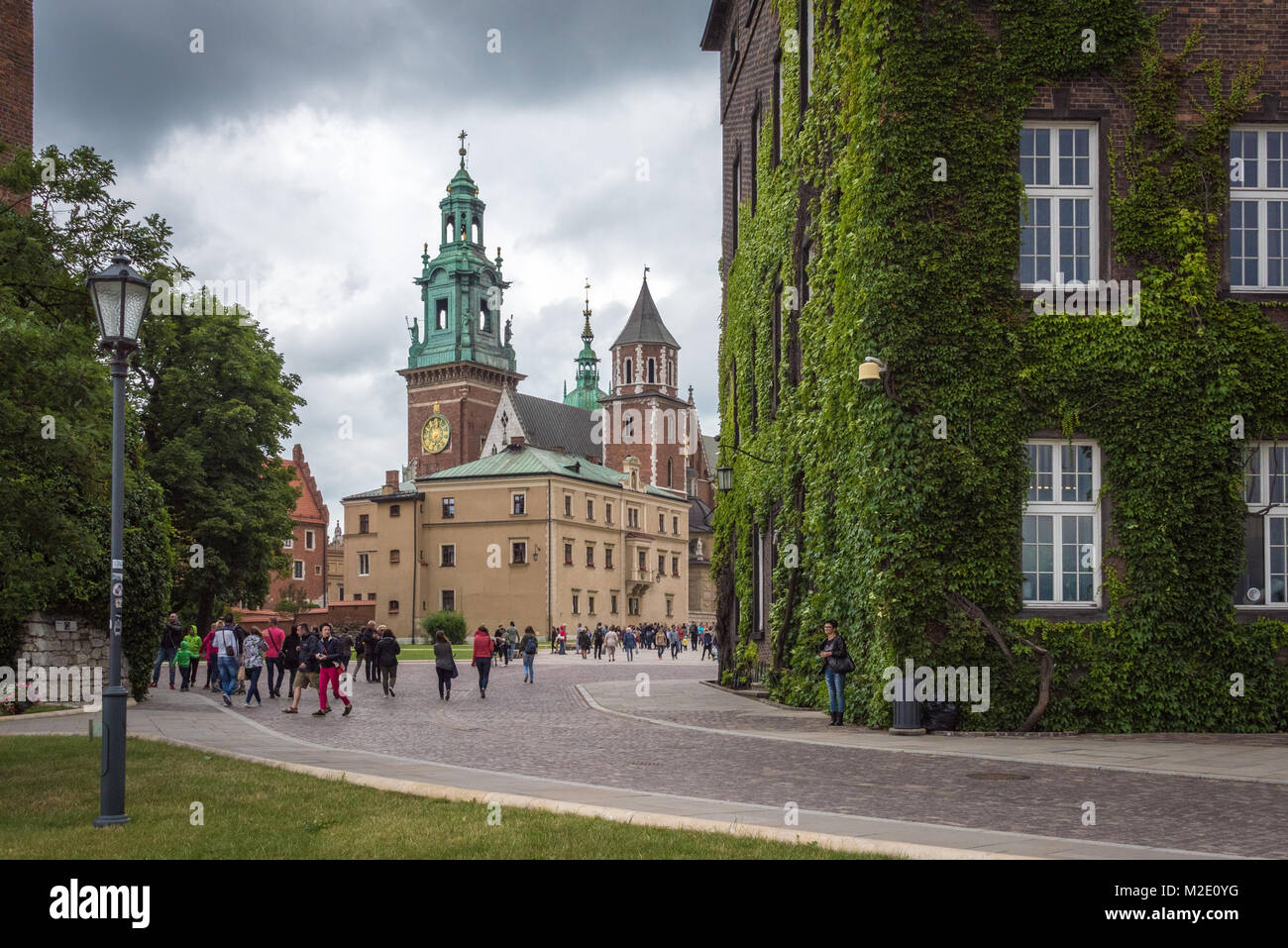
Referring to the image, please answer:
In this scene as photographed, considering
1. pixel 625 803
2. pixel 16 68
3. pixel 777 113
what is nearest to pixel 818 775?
pixel 625 803

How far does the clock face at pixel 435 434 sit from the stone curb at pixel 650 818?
10383 cm

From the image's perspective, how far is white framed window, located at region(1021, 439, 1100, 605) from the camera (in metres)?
18.7

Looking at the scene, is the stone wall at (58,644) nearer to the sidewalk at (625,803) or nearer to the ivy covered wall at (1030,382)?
the sidewalk at (625,803)

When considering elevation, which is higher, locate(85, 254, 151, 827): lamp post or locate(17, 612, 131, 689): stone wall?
locate(85, 254, 151, 827): lamp post

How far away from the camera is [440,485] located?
95.1 m

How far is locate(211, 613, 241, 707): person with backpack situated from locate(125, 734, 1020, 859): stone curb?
47.3ft

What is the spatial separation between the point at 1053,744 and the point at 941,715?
1.80 metres

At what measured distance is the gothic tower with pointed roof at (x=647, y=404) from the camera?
399 feet

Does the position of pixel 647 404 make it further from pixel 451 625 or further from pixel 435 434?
pixel 451 625

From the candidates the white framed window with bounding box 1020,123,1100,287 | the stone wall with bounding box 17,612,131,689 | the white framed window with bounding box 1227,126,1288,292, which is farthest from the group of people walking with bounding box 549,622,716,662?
the white framed window with bounding box 1227,126,1288,292

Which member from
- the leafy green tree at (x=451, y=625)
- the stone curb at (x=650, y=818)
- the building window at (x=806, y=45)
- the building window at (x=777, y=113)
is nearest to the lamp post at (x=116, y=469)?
the stone curb at (x=650, y=818)

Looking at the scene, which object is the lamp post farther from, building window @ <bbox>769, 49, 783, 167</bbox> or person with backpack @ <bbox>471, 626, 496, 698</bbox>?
person with backpack @ <bbox>471, 626, 496, 698</bbox>

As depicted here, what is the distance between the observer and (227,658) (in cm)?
2811

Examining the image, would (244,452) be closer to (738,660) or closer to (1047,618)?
(738,660)
